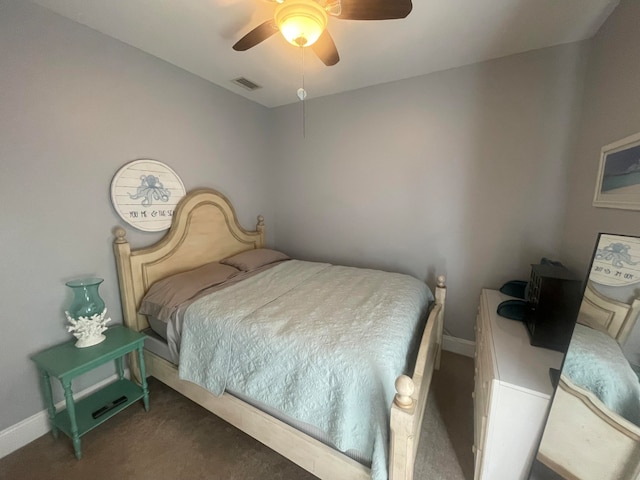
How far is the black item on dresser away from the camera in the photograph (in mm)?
1311

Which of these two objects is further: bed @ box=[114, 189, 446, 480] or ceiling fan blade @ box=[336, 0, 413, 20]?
ceiling fan blade @ box=[336, 0, 413, 20]

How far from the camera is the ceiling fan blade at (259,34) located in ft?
4.39

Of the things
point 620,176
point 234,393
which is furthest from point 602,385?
point 234,393

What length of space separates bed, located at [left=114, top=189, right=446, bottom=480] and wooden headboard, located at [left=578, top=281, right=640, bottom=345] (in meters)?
0.67

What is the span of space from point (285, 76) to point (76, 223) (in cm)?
206

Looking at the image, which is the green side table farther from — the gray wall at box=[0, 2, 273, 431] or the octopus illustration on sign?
the octopus illustration on sign

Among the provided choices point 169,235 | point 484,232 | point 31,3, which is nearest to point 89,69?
point 31,3

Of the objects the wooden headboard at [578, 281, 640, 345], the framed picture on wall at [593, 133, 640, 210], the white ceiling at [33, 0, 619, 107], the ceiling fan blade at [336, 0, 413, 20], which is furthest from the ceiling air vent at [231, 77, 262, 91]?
the wooden headboard at [578, 281, 640, 345]

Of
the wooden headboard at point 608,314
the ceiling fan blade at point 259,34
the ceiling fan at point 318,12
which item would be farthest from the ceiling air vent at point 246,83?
the wooden headboard at point 608,314

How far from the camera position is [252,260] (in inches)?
99.0

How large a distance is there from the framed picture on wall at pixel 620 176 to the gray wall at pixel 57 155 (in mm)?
2977

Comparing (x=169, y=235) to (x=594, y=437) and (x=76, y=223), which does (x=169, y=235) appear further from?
(x=594, y=437)

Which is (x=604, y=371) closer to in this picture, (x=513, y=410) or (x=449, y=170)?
(x=513, y=410)

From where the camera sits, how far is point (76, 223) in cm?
169
